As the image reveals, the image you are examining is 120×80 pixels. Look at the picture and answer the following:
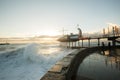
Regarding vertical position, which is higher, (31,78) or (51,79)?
(51,79)

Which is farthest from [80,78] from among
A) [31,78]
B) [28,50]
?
[28,50]

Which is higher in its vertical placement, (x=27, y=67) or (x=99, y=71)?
(x=99, y=71)

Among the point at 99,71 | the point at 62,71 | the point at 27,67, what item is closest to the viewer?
the point at 62,71

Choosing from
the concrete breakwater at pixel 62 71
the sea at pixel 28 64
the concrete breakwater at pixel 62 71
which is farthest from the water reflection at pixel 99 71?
the sea at pixel 28 64

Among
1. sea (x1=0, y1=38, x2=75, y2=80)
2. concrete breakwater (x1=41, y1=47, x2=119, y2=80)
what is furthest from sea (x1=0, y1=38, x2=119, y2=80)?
concrete breakwater (x1=41, y1=47, x2=119, y2=80)

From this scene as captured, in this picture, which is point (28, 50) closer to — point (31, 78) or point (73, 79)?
point (31, 78)

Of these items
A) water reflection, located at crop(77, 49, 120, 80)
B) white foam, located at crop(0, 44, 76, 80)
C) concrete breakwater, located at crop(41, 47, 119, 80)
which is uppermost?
concrete breakwater, located at crop(41, 47, 119, 80)

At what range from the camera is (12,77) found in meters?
13.1

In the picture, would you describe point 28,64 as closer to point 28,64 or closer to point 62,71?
point 28,64

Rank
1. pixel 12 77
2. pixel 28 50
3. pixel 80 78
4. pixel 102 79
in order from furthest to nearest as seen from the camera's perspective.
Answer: pixel 28 50 → pixel 12 77 → pixel 80 78 → pixel 102 79

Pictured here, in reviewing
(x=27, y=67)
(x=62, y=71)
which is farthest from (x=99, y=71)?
(x=27, y=67)

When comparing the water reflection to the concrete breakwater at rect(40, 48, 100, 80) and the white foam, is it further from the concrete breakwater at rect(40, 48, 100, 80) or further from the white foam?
the white foam

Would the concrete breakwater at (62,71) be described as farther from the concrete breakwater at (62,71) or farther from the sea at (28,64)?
the sea at (28,64)

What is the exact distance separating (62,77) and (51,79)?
0.50 meters
